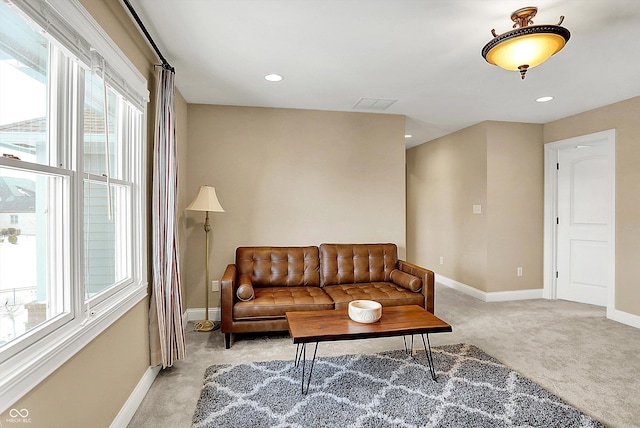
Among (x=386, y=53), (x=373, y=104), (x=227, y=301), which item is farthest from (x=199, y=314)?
(x=386, y=53)

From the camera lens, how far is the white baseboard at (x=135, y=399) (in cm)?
199


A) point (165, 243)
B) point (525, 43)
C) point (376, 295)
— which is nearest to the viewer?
point (525, 43)

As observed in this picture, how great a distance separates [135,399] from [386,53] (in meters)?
3.03

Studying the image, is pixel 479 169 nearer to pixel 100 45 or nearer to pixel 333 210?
pixel 333 210

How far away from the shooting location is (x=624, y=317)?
3914 millimetres

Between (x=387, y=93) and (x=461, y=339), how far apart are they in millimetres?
2614

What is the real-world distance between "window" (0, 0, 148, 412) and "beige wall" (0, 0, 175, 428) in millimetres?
77

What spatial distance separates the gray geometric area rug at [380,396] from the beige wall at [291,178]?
1694 millimetres

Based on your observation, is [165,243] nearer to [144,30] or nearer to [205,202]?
[205,202]


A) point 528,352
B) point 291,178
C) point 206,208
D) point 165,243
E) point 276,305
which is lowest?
point 528,352

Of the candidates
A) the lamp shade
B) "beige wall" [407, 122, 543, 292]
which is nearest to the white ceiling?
"beige wall" [407, 122, 543, 292]

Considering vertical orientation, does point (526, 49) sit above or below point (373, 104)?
below

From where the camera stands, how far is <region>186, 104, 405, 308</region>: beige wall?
408 centimetres

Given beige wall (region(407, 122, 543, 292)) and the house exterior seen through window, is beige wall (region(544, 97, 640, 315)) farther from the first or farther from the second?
the house exterior seen through window
